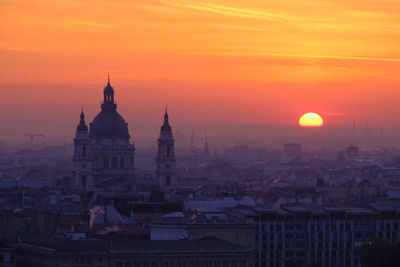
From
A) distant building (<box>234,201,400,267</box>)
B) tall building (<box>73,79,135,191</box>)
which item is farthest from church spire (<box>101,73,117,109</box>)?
distant building (<box>234,201,400,267</box>)

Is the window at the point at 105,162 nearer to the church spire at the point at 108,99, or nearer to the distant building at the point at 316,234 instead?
the church spire at the point at 108,99

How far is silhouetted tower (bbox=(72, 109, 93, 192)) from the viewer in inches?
5861

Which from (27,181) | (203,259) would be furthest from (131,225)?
(27,181)

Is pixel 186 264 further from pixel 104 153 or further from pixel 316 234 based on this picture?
pixel 104 153

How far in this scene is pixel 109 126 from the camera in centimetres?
15838

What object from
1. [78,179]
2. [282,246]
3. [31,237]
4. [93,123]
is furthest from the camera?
[93,123]

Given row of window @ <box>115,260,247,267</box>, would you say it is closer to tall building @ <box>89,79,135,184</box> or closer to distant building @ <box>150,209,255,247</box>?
distant building @ <box>150,209,255,247</box>

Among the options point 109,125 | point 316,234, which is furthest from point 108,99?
point 316,234

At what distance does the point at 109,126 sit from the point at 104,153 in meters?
3.27

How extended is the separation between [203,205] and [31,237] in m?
25.8

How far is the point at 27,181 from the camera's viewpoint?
186500 mm

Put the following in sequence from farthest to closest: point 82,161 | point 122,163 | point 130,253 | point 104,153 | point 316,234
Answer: point 122,163, point 104,153, point 82,161, point 316,234, point 130,253

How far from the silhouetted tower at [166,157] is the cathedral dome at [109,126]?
2999 mm

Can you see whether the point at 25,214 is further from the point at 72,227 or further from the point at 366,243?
the point at 366,243
